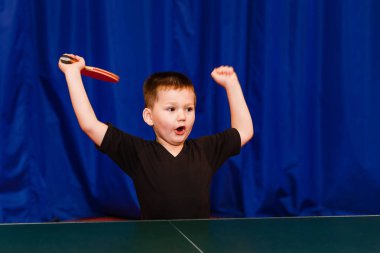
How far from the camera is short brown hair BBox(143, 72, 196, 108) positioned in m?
1.82

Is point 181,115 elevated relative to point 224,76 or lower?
lower

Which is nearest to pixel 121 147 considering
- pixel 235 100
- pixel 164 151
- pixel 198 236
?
pixel 164 151

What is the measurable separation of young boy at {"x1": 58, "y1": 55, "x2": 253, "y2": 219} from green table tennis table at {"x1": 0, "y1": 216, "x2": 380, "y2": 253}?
343mm

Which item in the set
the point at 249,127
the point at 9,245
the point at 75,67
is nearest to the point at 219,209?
the point at 249,127

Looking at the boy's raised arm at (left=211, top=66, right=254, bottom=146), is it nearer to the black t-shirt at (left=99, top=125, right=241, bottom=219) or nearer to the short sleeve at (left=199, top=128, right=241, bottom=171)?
the short sleeve at (left=199, top=128, right=241, bottom=171)

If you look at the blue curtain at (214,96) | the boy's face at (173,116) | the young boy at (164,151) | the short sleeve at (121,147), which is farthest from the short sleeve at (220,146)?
the blue curtain at (214,96)

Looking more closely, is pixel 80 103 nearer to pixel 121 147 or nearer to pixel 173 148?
pixel 121 147

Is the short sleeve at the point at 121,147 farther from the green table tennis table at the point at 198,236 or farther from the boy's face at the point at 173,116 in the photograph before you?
the green table tennis table at the point at 198,236

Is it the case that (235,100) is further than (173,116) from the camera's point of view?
Yes

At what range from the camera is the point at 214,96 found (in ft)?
10.8

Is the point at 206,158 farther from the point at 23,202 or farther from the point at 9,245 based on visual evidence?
the point at 23,202

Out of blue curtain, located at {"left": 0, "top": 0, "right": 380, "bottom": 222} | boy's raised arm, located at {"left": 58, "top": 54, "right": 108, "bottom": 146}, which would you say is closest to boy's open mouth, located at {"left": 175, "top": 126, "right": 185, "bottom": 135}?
boy's raised arm, located at {"left": 58, "top": 54, "right": 108, "bottom": 146}

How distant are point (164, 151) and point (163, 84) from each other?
9.9 inches

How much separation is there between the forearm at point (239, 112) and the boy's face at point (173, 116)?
0.21m
